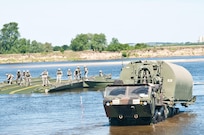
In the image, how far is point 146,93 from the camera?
3039 centimetres

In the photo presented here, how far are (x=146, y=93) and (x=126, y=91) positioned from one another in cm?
106

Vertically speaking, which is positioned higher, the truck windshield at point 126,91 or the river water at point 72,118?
the truck windshield at point 126,91

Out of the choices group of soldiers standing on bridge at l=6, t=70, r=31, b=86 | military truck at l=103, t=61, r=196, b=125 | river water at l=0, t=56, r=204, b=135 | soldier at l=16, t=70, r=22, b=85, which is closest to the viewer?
military truck at l=103, t=61, r=196, b=125

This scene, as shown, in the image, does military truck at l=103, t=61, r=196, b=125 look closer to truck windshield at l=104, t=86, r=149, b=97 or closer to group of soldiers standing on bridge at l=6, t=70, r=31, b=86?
truck windshield at l=104, t=86, r=149, b=97

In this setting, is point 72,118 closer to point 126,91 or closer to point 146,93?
point 126,91

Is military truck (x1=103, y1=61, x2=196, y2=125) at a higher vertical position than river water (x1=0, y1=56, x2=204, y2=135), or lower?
higher

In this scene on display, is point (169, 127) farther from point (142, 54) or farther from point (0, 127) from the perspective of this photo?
point (142, 54)

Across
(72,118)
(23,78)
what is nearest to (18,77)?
(23,78)

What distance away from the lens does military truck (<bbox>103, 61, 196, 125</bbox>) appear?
98.9ft

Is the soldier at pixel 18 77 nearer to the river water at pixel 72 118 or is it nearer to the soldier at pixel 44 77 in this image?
the soldier at pixel 44 77

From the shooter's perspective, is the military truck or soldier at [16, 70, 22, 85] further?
soldier at [16, 70, 22, 85]

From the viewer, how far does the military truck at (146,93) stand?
30.2 m

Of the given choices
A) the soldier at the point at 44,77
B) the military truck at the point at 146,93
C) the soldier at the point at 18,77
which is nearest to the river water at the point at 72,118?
the military truck at the point at 146,93

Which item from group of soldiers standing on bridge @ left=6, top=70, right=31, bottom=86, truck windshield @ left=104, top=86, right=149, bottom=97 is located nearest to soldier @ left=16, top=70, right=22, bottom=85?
group of soldiers standing on bridge @ left=6, top=70, right=31, bottom=86
